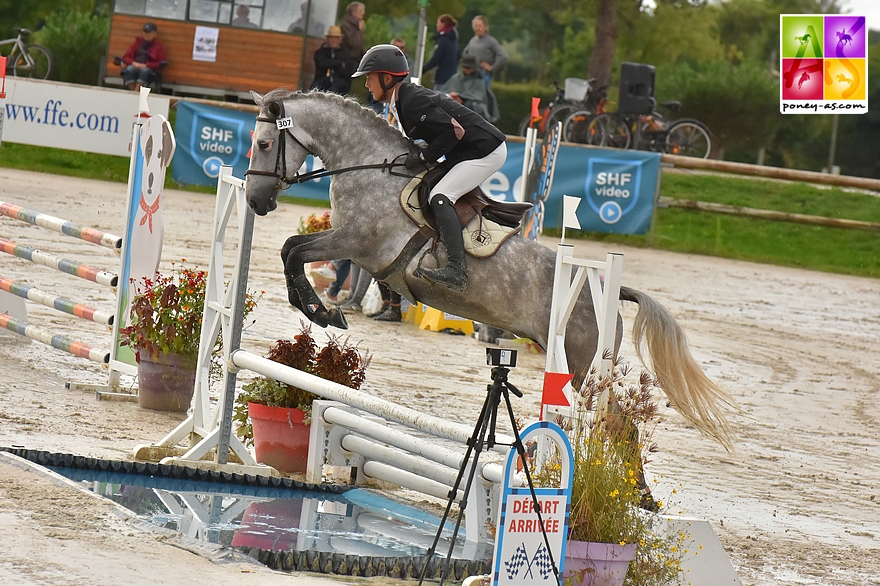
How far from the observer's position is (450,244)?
191 inches

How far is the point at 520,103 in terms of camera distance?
86.4 feet

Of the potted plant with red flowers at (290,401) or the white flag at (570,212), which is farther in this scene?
the potted plant with red flowers at (290,401)

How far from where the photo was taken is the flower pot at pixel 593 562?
356 cm

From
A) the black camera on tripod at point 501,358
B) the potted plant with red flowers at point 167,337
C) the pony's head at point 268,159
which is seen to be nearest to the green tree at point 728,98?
the potted plant with red flowers at point 167,337

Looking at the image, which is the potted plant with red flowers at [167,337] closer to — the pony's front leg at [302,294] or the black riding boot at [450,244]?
the pony's front leg at [302,294]

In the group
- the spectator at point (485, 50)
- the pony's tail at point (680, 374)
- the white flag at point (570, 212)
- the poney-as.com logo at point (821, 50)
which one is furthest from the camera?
the spectator at point (485, 50)

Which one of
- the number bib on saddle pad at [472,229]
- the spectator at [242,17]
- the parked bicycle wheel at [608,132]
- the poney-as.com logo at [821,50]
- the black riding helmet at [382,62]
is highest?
the spectator at [242,17]

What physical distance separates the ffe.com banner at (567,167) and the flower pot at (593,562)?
10.3m

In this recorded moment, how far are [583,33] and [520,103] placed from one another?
312 inches

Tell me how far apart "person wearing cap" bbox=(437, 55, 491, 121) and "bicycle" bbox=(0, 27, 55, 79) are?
6335 mm

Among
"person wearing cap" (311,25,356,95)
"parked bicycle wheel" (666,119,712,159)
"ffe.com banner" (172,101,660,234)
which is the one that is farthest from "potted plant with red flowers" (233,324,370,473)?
"parked bicycle wheel" (666,119,712,159)

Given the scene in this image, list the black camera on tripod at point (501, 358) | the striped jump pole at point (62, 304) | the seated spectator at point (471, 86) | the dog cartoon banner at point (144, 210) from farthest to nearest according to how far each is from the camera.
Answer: the seated spectator at point (471, 86) → the striped jump pole at point (62, 304) → the dog cartoon banner at point (144, 210) → the black camera on tripod at point (501, 358)

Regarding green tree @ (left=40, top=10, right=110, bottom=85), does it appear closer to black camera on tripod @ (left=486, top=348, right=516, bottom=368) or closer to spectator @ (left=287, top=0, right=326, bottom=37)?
spectator @ (left=287, top=0, right=326, bottom=37)

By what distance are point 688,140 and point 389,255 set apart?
11806 mm
